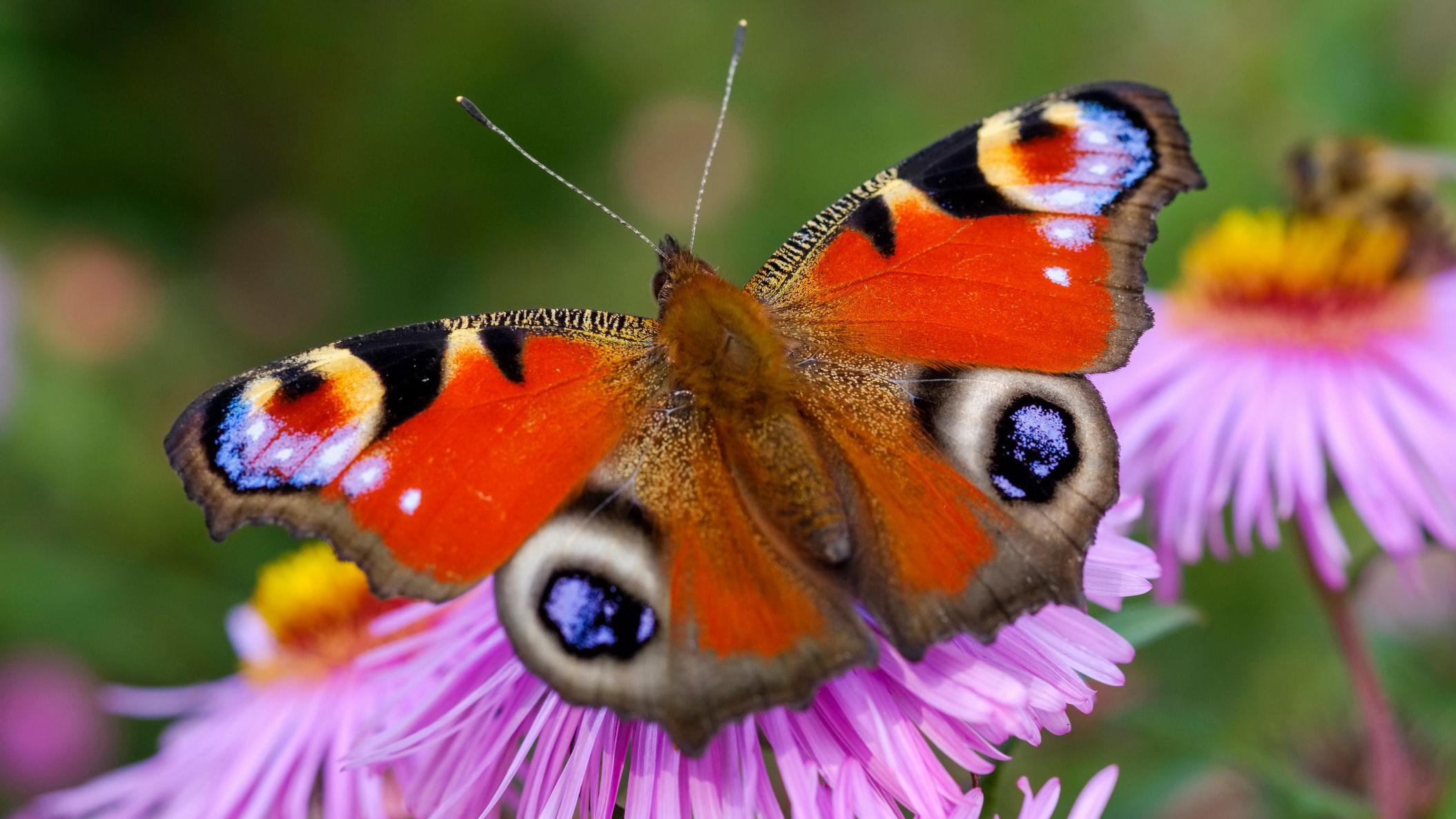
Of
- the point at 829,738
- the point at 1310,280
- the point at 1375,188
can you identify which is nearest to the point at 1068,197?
the point at 829,738

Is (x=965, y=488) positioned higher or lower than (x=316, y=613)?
lower

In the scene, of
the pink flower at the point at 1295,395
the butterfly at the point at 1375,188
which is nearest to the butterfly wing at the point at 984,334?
the pink flower at the point at 1295,395

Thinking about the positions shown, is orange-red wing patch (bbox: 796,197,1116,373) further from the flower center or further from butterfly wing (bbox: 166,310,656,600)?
the flower center

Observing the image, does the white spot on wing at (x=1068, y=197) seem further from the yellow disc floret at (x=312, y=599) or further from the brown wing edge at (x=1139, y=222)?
the yellow disc floret at (x=312, y=599)

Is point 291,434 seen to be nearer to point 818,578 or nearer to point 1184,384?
point 818,578

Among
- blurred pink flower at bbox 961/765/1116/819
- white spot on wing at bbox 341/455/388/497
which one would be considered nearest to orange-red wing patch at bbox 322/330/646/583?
white spot on wing at bbox 341/455/388/497

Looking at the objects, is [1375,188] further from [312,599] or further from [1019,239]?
[312,599]

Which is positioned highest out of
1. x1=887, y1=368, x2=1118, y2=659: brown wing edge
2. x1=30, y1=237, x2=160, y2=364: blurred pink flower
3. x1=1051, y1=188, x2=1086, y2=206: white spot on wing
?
x1=30, y1=237, x2=160, y2=364: blurred pink flower
